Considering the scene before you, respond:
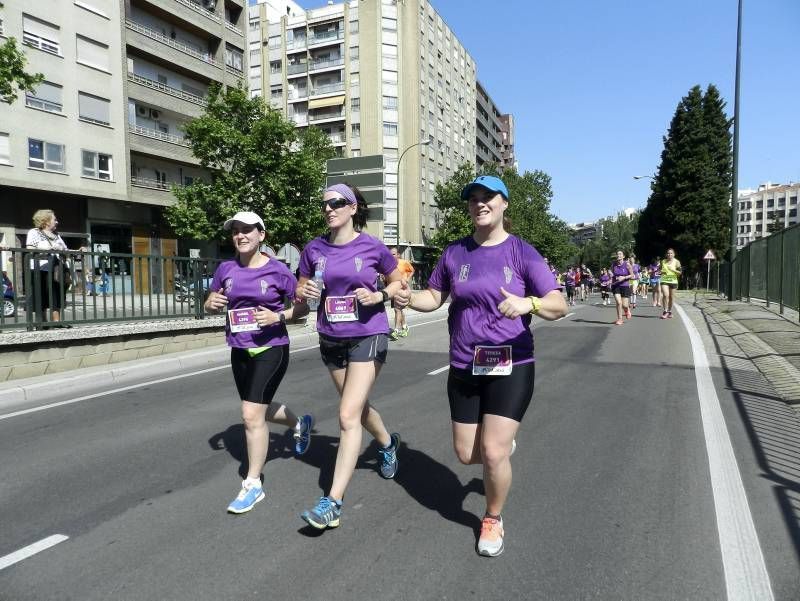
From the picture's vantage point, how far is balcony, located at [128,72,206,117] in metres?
32.2

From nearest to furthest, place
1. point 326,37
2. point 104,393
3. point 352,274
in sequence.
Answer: point 352,274
point 104,393
point 326,37

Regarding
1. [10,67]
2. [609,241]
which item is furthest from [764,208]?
[10,67]

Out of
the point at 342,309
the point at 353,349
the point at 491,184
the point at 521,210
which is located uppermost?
the point at 521,210

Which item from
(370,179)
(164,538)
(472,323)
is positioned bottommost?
(164,538)

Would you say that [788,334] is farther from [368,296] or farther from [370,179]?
[368,296]

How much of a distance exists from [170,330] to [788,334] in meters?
11.3

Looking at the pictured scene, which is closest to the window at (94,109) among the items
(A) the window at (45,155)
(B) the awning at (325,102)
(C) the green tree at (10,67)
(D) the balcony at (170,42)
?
(A) the window at (45,155)

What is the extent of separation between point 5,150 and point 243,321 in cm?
2811

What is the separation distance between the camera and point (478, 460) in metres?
3.10

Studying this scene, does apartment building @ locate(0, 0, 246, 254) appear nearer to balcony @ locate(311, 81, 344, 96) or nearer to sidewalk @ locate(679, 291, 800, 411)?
balcony @ locate(311, 81, 344, 96)

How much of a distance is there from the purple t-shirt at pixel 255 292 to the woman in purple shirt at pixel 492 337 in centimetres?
126

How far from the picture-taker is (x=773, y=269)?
16.2 meters

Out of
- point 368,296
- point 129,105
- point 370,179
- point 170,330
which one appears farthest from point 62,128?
point 368,296

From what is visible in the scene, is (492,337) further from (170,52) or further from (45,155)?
(170,52)
